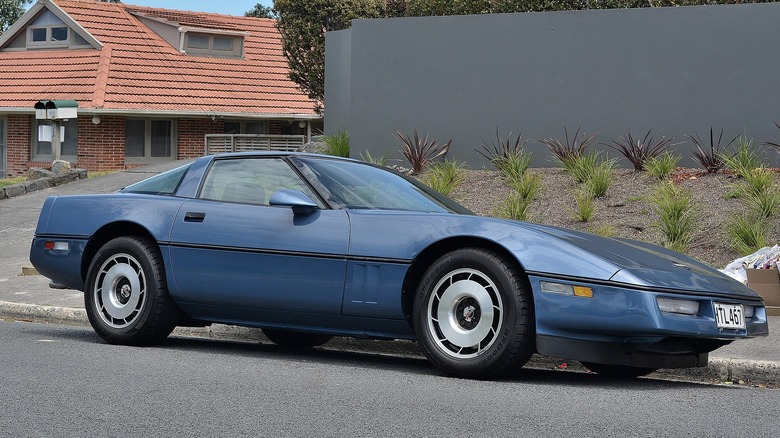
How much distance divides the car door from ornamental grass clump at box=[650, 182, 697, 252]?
5236mm

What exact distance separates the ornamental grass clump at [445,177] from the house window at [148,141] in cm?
1891

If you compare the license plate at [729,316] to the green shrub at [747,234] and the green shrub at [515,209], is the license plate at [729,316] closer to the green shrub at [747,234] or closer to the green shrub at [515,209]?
the green shrub at [747,234]

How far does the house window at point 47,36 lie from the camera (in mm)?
33625

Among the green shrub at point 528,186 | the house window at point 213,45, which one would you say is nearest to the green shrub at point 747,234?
the green shrub at point 528,186

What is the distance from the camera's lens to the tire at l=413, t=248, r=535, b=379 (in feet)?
20.2

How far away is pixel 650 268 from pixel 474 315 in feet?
3.28

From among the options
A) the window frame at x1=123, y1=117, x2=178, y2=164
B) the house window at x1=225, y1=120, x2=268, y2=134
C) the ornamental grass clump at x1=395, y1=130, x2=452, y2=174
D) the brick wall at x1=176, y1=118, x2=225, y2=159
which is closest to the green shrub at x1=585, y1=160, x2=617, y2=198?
the ornamental grass clump at x1=395, y1=130, x2=452, y2=174

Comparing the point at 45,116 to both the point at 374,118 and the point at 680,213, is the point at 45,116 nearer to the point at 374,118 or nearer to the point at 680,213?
the point at 374,118

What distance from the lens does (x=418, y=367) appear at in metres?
7.22

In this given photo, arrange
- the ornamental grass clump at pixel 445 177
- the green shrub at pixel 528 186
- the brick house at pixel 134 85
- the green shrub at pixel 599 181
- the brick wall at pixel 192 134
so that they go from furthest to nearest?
1. the brick wall at pixel 192 134
2. the brick house at pixel 134 85
3. the ornamental grass clump at pixel 445 177
4. the green shrub at pixel 528 186
5. the green shrub at pixel 599 181

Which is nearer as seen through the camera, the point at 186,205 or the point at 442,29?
the point at 186,205

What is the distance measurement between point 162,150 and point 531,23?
1956 cm

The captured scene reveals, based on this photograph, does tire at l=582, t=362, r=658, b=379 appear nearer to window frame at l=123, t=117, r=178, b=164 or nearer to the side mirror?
the side mirror

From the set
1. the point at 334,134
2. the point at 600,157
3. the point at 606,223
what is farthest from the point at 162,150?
the point at 606,223
